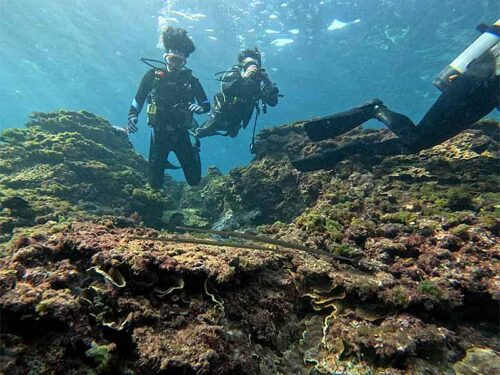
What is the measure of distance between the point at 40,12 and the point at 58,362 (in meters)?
37.7

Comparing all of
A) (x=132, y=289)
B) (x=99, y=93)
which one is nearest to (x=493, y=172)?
(x=132, y=289)

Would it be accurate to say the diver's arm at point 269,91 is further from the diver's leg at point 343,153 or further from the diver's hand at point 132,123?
the diver's hand at point 132,123

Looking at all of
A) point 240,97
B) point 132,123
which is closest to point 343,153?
point 240,97

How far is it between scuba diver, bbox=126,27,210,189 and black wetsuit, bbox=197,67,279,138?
0.63 metres

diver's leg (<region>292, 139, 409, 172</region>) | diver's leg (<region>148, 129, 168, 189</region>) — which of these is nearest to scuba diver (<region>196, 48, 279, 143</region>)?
diver's leg (<region>148, 129, 168, 189</region>)

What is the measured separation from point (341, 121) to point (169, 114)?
5.88 meters

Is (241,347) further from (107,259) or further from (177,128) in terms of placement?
(177,128)

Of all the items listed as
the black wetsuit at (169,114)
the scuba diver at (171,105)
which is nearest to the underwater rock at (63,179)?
the black wetsuit at (169,114)

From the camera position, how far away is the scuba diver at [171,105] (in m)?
10.0

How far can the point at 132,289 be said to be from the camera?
2625 millimetres

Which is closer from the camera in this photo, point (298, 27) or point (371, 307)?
point (371, 307)

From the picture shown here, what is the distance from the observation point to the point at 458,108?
20.3 feet

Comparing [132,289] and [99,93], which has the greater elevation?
[99,93]

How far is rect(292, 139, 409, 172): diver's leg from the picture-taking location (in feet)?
23.9
